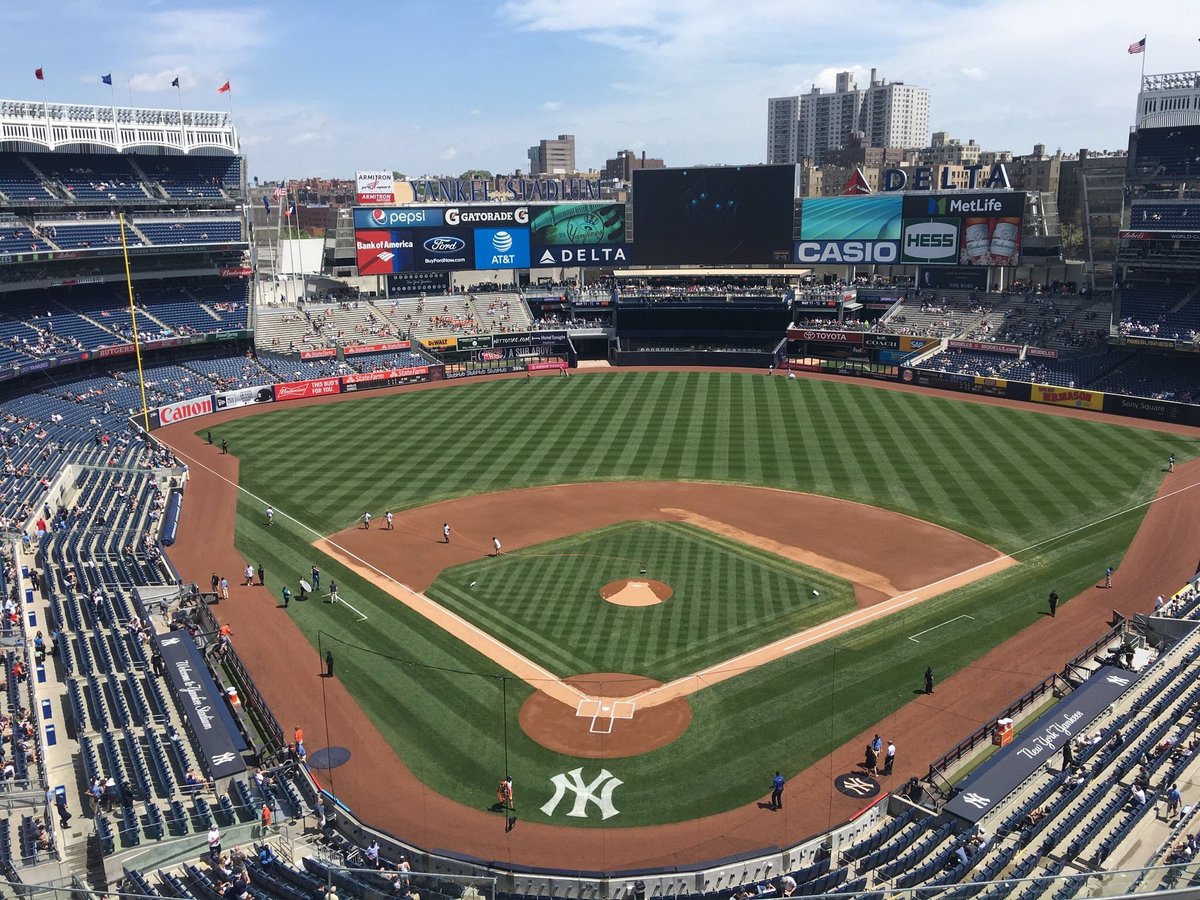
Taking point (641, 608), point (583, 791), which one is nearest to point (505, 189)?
point (641, 608)

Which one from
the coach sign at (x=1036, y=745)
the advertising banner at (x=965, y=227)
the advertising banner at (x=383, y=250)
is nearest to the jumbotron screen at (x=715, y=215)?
the advertising banner at (x=965, y=227)

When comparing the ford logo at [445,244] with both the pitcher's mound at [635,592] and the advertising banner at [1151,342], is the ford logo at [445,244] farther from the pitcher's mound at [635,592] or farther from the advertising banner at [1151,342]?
the pitcher's mound at [635,592]

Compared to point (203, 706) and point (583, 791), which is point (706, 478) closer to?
point (583, 791)

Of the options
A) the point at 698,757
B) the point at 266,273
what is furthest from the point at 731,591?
the point at 266,273

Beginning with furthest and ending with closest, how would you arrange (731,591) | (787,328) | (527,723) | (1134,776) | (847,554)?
(787,328) → (847,554) → (731,591) → (527,723) → (1134,776)

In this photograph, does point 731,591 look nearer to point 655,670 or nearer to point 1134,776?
point 655,670

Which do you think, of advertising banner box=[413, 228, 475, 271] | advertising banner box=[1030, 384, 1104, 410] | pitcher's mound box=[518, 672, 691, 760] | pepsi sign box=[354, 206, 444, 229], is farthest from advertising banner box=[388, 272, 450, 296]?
pitcher's mound box=[518, 672, 691, 760]
